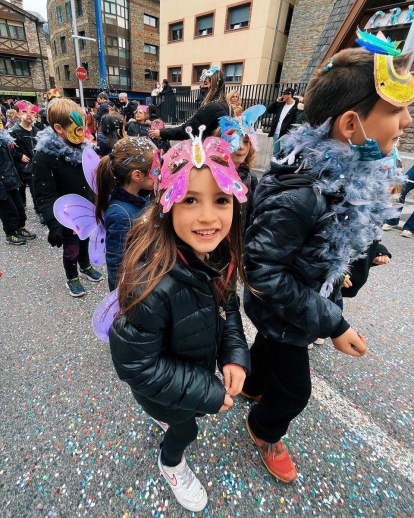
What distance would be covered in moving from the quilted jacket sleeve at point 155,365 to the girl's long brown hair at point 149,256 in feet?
0.16

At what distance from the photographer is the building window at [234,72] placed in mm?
15558

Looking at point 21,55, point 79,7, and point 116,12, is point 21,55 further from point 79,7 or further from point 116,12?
point 116,12

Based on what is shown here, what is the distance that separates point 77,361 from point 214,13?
20055 millimetres

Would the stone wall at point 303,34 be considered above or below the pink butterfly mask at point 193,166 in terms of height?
above

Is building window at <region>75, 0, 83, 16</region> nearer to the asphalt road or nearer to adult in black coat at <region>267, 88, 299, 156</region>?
adult in black coat at <region>267, 88, 299, 156</region>

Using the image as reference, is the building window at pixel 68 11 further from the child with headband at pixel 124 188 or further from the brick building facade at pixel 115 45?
the child with headband at pixel 124 188

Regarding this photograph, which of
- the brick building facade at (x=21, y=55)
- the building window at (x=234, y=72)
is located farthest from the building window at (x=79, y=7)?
the building window at (x=234, y=72)

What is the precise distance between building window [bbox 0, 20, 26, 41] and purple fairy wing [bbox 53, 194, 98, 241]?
37.8 metres

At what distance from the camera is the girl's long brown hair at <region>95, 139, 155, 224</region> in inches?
76.7

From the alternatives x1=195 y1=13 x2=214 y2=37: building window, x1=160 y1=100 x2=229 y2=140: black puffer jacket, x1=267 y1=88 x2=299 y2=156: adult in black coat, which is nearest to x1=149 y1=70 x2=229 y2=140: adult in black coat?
x1=160 y1=100 x2=229 y2=140: black puffer jacket

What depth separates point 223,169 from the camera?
3.31 feet

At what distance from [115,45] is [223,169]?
3537 cm

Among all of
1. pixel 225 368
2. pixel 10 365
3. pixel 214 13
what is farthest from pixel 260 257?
pixel 214 13

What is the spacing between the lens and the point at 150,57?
98.5 feet
